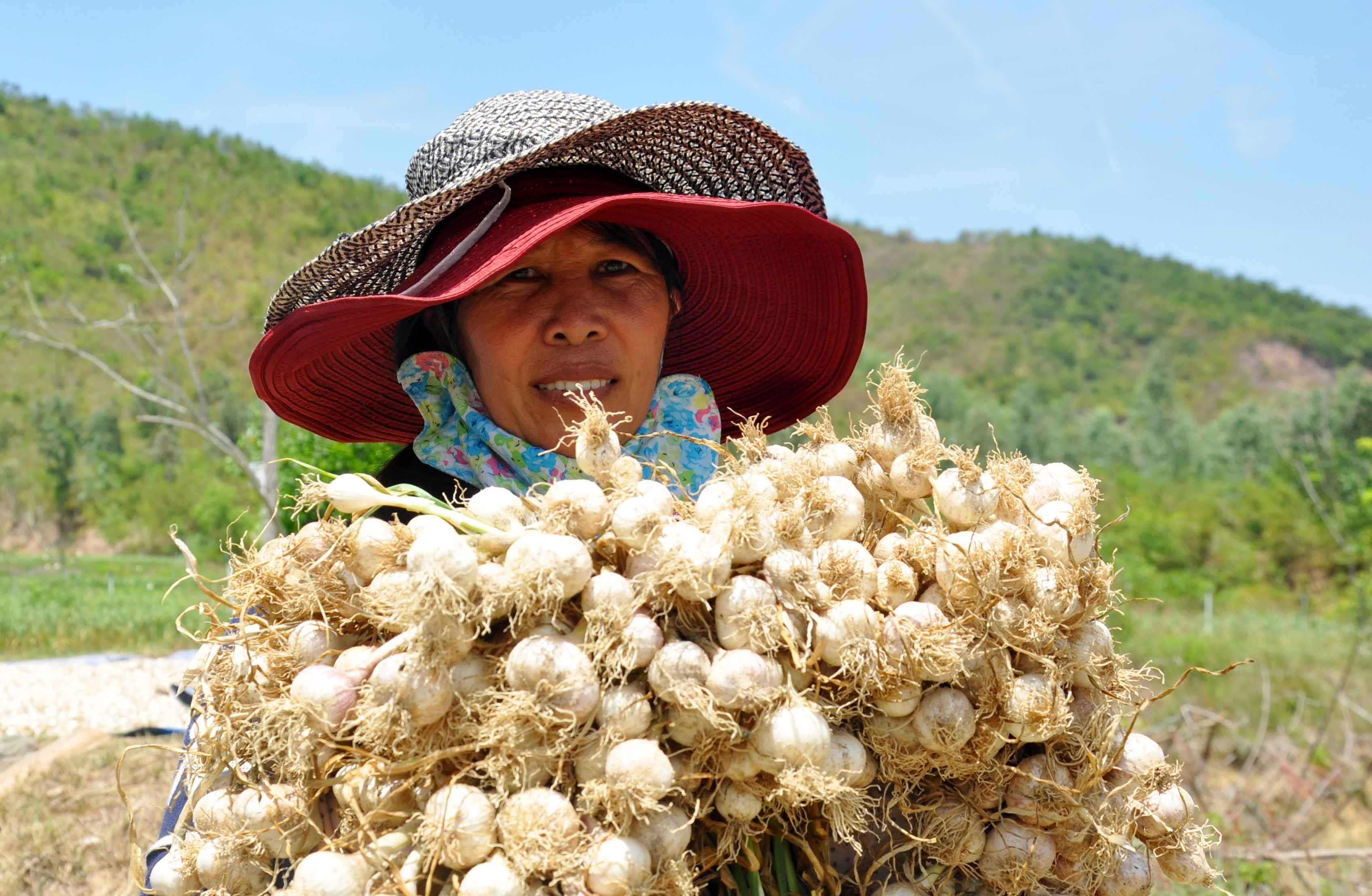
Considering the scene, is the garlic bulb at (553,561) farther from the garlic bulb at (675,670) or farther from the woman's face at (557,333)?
the woman's face at (557,333)

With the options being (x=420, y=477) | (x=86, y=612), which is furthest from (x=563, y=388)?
(x=86, y=612)

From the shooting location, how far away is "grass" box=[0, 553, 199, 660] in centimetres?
962

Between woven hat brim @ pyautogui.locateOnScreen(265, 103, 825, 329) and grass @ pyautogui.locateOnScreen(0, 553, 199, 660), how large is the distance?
4851 millimetres

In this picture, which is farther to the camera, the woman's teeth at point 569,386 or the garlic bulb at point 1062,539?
the woman's teeth at point 569,386

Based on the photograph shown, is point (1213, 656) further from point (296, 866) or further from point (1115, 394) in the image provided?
point (1115, 394)

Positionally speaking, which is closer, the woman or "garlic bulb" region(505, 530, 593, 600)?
"garlic bulb" region(505, 530, 593, 600)

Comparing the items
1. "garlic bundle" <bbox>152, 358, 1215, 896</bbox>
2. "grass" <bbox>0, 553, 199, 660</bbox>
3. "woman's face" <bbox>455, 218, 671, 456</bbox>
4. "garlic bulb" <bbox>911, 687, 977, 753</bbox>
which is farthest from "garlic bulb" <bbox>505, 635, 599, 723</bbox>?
"grass" <bbox>0, 553, 199, 660</bbox>

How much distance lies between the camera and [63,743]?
4.30 meters

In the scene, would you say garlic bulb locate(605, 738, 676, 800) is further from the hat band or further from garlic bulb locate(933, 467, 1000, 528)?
the hat band

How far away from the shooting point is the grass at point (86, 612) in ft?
31.6

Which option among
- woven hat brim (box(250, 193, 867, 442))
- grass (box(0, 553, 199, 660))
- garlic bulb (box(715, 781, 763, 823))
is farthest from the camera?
grass (box(0, 553, 199, 660))

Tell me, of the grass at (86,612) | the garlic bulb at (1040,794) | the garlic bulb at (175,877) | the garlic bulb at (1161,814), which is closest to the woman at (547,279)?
the garlic bulb at (175,877)

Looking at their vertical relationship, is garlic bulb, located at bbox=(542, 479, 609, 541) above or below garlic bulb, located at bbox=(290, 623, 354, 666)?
above

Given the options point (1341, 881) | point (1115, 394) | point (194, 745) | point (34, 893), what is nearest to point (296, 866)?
point (194, 745)
